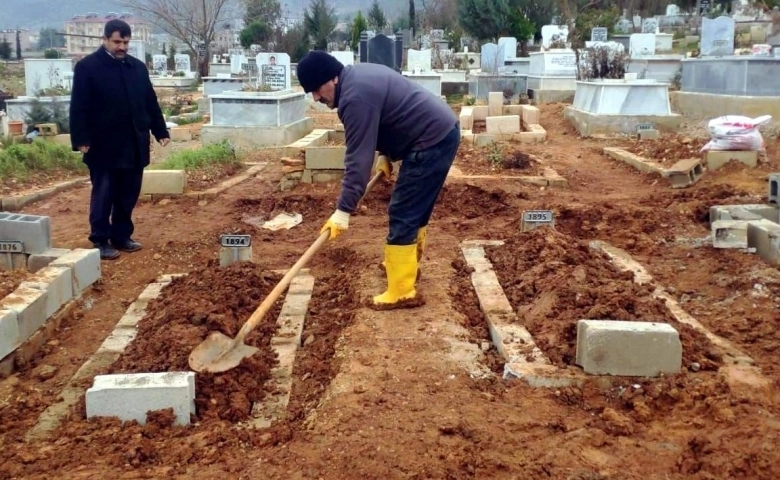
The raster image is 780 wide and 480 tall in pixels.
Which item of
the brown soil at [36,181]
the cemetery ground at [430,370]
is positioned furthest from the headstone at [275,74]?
the cemetery ground at [430,370]

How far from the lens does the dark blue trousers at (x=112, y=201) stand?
6293 mm

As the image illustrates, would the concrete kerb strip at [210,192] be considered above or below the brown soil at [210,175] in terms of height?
below

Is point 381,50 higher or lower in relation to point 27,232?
higher

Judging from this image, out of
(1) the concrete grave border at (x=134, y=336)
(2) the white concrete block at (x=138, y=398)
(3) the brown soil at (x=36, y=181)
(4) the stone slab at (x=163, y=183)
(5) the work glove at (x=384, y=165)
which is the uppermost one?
(5) the work glove at (x=384, y=165)

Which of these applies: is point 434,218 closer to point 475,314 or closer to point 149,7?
point 475,314

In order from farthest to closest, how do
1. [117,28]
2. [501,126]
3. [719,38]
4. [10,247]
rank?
[719,38] → [501,126] → [117,28] → [10,247]

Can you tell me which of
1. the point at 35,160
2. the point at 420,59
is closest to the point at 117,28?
the point at 35,160

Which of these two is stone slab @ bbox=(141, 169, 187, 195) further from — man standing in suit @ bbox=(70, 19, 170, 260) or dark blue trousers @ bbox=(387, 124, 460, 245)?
dark blue trousers @ bbox=(387, 124, 460, 245)

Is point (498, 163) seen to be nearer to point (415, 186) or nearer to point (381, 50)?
point (381, 50)

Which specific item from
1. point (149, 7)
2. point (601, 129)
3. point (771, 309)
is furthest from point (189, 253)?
point (149, 7)

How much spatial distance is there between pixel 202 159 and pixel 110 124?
12.5 ft

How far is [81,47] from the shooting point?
8444cm

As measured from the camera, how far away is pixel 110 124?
6266mm

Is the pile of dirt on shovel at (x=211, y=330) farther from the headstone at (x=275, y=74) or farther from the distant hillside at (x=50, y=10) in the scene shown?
the distant hillside at (x=50, y=10)
